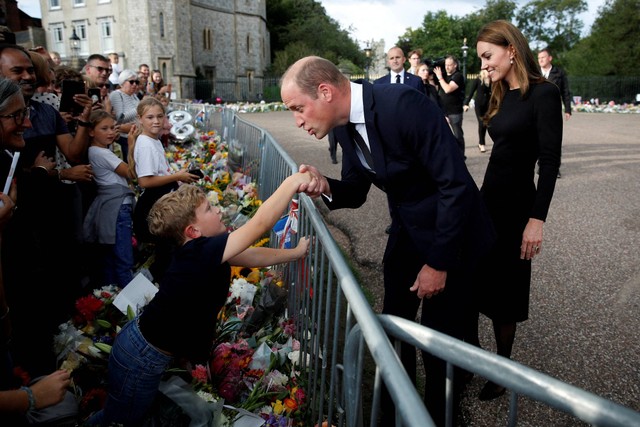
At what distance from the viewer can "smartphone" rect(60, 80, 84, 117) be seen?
392 centimetres

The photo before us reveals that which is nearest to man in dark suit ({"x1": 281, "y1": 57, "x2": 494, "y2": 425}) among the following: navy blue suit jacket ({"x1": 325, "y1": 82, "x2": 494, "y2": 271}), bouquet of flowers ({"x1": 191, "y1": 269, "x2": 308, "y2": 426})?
navy blue suit jacket ({"x1": 325, "y1": 82, "x2": 494, "y2": 271})

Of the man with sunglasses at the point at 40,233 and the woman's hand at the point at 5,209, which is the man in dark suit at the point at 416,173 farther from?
the man with sunglasses at the point at 40,233

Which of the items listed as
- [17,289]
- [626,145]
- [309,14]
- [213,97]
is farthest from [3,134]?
[309,14]

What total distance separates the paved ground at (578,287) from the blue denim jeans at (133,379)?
1.64m

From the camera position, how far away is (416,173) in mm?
2139

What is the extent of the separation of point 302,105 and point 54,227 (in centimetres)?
220

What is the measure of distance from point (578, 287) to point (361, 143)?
2.98 m

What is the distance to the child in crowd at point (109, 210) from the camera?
4.00 meters

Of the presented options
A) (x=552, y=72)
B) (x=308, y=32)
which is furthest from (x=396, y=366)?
(x=308, y=32)

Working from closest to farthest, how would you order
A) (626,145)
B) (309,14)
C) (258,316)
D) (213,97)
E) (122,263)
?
(258,316)
(122,263)
(626,145)
(213,97)
(309,14)

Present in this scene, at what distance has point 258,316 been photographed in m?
3.24

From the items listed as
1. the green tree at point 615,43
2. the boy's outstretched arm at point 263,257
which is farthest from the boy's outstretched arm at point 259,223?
the green tree at point 615,43

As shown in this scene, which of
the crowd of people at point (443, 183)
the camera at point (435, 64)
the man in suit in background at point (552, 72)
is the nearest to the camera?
the crowd of people at point (443, 183)

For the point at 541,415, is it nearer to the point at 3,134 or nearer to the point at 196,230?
the point at 196,230
